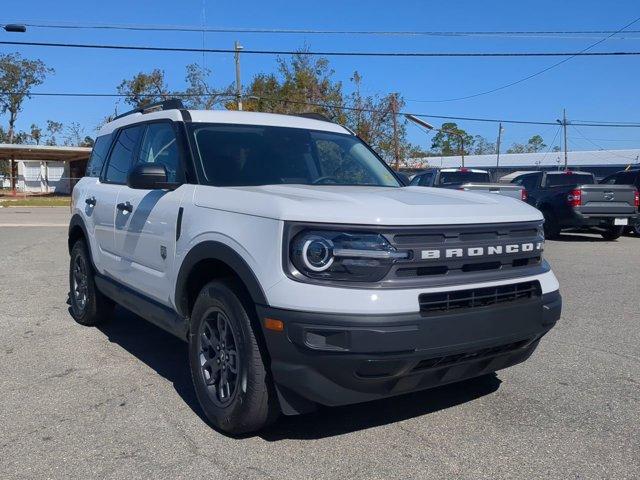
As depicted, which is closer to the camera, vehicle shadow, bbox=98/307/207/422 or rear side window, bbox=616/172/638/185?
vehicle shadow, bbox=98/307/207/422

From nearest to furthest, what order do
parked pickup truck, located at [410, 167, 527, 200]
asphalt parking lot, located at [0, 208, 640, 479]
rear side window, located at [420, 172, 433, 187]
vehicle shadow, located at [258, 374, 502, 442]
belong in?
1. asphalt parking lot, located at [0, 208, 640, 479]
2. vehicle shadow, located at [258, 374, 502, 442]
3. parked pickup truck, located at [410, 167, 527, 200]
4. rear side window, located at [420, 172, 433, 187]

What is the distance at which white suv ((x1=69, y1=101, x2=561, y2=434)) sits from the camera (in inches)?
128

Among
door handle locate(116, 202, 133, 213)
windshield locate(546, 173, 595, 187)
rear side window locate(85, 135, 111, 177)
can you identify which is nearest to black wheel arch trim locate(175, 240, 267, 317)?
door handle locate(116, 202, 133, 213)

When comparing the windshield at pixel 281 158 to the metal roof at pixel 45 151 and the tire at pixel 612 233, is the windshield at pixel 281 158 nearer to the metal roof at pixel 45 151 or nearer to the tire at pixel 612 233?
the tire at pixel 612 233

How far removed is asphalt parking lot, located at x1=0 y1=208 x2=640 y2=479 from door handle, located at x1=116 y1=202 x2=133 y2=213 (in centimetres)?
127

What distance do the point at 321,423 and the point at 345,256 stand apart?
4.37ft

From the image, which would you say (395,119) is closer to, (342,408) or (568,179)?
(568,179)

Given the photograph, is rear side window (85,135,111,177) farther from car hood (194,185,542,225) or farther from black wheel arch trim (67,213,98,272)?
car hood (194,185,542,225)

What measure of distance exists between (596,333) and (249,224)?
4.12m

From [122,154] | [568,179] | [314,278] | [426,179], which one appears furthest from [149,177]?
[568,179]

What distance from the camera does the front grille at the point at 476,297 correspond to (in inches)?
131

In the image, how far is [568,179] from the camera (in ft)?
56.0

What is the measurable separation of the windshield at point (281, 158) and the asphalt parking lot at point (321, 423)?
1.62m

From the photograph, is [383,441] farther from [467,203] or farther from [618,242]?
[618,242]
